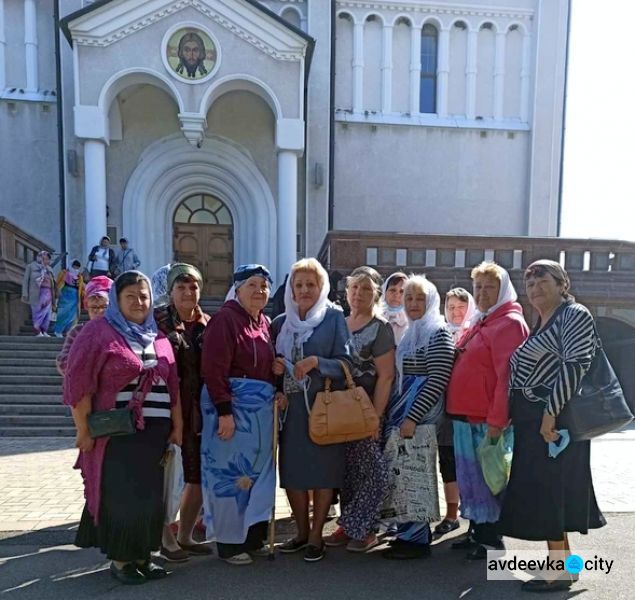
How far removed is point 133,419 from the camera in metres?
2.51

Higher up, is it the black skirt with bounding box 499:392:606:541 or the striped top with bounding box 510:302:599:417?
the striped top with bounding box 510:302:599:417

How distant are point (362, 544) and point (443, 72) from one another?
13347 mm

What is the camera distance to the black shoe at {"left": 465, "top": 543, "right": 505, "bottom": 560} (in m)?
2.98

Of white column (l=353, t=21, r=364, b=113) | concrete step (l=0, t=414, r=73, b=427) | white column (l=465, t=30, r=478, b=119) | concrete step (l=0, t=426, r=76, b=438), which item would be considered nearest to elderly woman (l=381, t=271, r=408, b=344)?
concrete step (l=0, t=426, r=76, b=438)

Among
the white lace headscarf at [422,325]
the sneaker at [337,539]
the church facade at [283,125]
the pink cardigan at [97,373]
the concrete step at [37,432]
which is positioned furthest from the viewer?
the church facade at [283,125]

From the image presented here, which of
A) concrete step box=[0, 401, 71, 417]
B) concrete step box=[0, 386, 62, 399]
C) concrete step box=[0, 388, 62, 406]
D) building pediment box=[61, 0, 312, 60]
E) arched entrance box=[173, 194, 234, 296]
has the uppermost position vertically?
building pediment box=[61, 0, 312, 60]

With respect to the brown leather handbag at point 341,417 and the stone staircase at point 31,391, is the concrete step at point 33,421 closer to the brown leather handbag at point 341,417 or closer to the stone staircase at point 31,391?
the stone staircase at point 31,391

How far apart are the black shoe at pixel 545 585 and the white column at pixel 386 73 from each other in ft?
40.6

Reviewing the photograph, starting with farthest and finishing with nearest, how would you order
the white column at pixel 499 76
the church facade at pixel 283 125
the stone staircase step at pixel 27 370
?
the white column at pixel 499 76
the church facade at pixel 283 125
the stone staircase step at pixel 27 370

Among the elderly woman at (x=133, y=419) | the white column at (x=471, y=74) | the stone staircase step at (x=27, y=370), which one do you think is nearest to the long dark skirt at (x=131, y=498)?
the elderly woman at (x=133, y=419)

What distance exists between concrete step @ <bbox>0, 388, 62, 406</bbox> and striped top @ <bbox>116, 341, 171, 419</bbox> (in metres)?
5.05

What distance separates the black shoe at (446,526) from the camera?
3.38 metres

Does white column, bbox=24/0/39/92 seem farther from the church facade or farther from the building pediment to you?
the building pediment

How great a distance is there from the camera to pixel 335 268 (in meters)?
8.09
